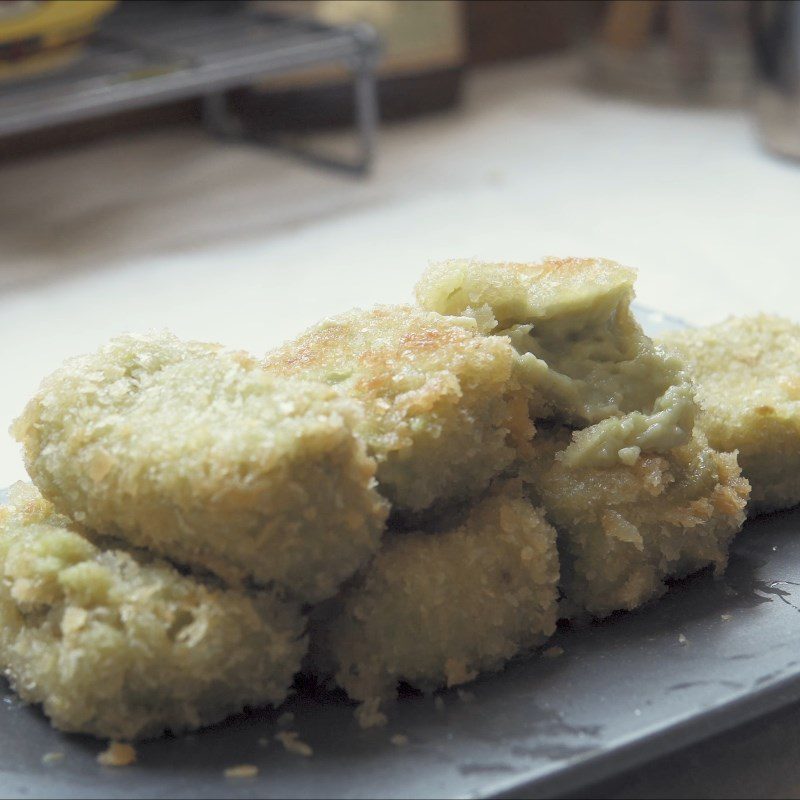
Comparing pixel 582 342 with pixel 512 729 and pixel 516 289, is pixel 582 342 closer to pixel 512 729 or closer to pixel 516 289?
pixel 516 289

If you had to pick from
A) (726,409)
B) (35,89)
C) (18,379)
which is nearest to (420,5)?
(35,89)

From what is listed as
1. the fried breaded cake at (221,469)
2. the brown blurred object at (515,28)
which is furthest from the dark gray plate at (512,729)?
the brown blurred object at (515,28)

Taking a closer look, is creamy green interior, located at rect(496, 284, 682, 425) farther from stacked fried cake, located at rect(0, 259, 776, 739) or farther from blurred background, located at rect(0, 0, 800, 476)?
blurred background, located at rect(0, 0, 800, 476)

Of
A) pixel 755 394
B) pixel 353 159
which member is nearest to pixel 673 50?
pixel 353 159

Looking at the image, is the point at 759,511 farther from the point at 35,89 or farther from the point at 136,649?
the point at 35,89

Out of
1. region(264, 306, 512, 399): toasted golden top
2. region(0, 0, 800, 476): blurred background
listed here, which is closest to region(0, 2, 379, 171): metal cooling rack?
region(0, 0, 800, 476): blurred background
